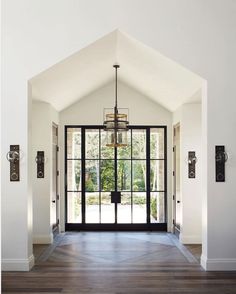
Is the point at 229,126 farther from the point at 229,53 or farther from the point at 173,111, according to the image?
the point at 173,111

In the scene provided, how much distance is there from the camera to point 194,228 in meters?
7.14

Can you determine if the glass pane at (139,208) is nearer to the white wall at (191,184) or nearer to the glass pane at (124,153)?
the glass pane at (124,153)

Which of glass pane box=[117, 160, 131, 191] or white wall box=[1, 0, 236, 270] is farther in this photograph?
glass pane box=[117, 160, 131, 191]

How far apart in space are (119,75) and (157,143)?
1850 millimetres

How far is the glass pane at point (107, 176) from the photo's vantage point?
28.5ft

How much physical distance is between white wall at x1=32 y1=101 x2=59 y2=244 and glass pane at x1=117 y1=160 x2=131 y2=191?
203 centimetres

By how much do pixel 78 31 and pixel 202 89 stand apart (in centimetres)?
194

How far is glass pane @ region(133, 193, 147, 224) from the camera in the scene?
8648 mm

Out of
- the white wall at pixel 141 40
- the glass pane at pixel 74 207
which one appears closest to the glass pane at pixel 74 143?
the glass pane at pixel 74 207

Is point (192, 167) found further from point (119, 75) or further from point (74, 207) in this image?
point (74, 207)

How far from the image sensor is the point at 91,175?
8680 millimetres

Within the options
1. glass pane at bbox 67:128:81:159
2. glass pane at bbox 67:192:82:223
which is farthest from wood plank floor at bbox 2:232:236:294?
glass pane at bbox 67:128:81:159

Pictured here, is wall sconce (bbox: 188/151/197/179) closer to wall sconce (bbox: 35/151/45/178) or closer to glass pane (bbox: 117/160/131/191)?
glass pane (bbox: 117/160/131/191)

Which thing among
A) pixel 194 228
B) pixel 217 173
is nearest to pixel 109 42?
pixel 217 173
